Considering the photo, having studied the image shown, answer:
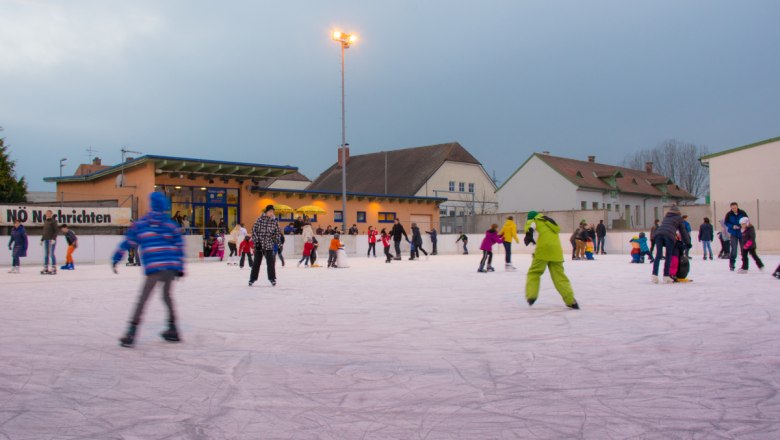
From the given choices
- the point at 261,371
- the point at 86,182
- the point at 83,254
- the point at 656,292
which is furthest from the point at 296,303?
the point at 86,182

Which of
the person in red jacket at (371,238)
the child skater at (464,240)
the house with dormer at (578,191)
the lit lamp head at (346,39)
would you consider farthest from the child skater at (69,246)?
the house with dormer at (578,191)

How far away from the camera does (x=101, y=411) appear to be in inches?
166

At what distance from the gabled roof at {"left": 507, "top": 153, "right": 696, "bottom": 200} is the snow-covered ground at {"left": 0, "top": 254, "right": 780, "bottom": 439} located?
163 feet

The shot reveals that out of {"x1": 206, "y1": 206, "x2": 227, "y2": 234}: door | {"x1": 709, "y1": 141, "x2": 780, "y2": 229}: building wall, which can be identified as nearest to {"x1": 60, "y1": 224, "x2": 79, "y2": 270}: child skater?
{"x1": 206, "y1": 206, "x2": 227, "y2": 234}: door

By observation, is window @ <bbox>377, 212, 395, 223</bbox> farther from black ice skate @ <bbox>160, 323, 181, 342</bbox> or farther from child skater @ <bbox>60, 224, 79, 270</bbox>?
black ice skate @ <bbox>160, 323, 181, 342</bbox>

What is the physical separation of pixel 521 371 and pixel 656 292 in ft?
23.6

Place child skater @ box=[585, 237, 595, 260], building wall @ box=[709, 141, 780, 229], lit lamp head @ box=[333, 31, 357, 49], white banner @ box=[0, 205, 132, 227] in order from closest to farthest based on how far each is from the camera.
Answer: white banner @ box=[0, 205, 132, 227], child skater @ box=[585, 237, 595, 260], lit lamp head @ box=[333, 31, 357, 49], building wall @ box=[709, 141, 780, 229]

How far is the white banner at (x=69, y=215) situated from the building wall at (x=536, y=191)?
37.6 meters

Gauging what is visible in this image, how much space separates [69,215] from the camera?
28078 millimetres

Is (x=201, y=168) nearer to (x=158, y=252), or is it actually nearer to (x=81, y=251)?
(x=81, y=251)

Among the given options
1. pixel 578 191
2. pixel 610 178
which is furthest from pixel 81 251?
pixel 610 178

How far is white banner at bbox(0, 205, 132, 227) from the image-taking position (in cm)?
2688

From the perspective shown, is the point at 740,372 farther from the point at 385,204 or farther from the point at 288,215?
the point at 385,204

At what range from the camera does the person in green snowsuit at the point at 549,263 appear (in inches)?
368
